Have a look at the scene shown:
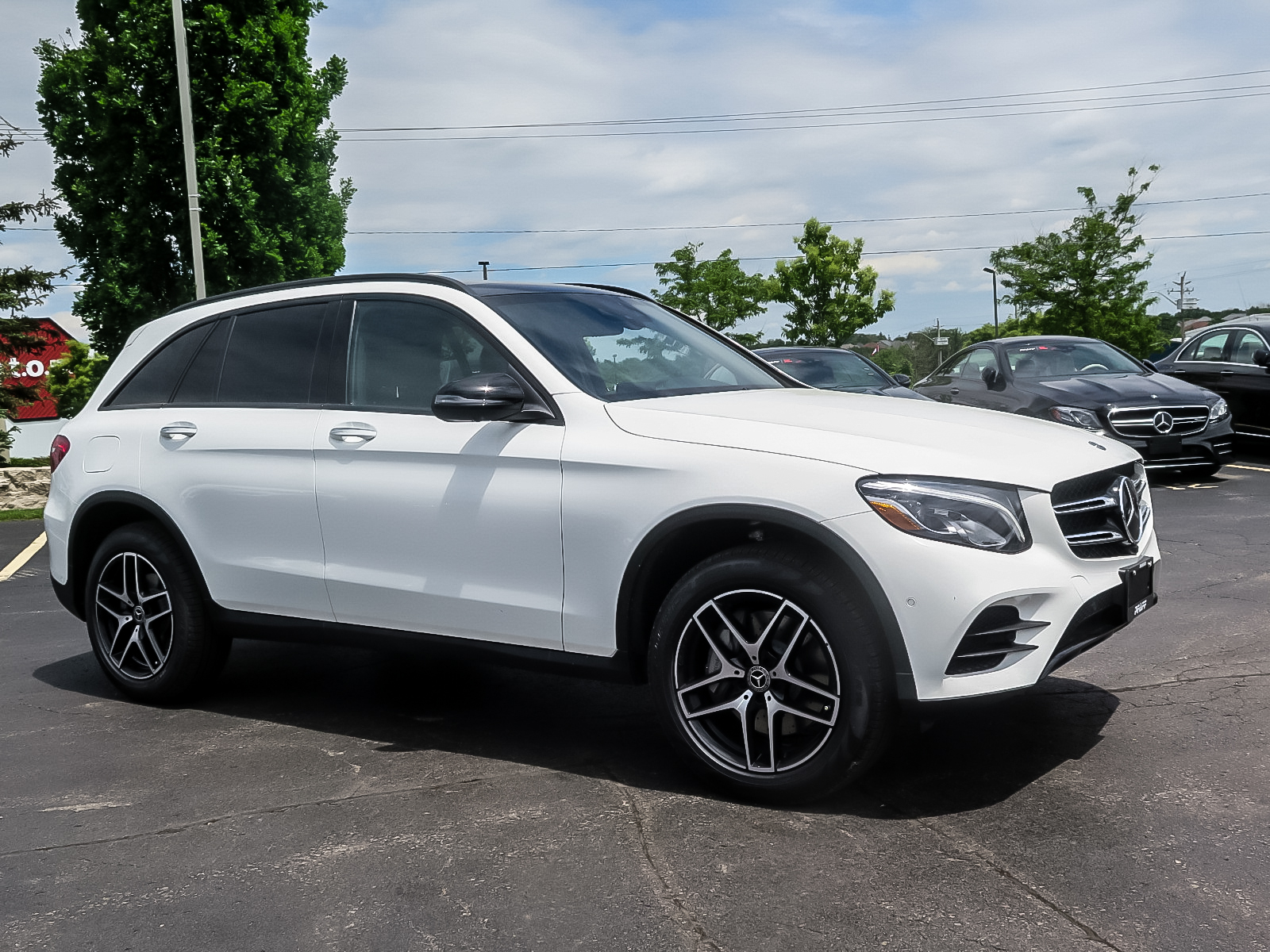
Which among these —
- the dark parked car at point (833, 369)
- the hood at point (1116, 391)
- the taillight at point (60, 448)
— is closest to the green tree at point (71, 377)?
the dark parked car at point (833, 369)

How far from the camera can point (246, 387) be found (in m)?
5.20

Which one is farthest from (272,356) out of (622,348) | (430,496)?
(622,348)

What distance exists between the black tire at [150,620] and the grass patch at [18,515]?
33.4ft

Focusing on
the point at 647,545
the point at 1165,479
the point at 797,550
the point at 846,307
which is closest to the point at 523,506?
the point at 647,545

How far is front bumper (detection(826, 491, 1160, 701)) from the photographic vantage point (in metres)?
3.45

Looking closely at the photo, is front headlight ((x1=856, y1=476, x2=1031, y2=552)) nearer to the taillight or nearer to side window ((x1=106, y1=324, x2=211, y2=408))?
side window ((x1=106, y1=324, x2=211, y2=408))

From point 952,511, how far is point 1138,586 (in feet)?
2.88

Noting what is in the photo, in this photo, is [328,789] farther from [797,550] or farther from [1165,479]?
[1165,479]

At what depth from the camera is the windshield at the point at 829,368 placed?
1374 centimetres

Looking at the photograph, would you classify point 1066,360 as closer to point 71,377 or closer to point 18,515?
point 18,515

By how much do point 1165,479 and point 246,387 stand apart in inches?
417

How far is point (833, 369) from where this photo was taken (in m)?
14.1

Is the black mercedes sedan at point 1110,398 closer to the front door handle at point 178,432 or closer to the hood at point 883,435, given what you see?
the hood at point 883,435

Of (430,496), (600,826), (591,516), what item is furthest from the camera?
(430,496)
